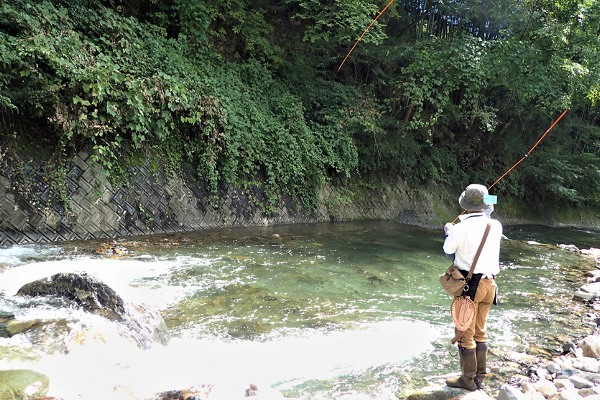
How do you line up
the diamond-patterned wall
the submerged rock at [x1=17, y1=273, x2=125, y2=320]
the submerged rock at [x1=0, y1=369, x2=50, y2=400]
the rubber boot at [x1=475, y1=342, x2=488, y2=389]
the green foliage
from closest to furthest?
the submerged rock at [x1=0, y1=369, x2=50, y2=400] < the rubber boot at [x1=475, y1=342, x2=488, y2=389] < the submerged rock at [x1=17, y1=273, x2=125, y2=320] < the diamond-patterned wall < the green foliage

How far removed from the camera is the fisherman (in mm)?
3223

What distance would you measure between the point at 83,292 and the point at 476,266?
3565mm

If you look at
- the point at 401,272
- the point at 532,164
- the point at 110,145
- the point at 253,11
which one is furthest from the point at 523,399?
the point at 532,164

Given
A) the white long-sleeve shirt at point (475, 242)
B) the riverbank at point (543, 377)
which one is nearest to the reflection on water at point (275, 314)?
the riverbank at point (543, 377)

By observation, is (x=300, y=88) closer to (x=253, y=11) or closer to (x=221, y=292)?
(x=253, y=11)

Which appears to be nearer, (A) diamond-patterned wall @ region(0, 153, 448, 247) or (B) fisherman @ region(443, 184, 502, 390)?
(B) fisherman @ region(443, 184, 502, 390)

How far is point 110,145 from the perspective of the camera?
7.26m

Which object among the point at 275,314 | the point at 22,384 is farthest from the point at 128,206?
the point at 22,384

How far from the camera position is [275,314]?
4539 millimetres

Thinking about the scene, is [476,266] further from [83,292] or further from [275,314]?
[83,292]

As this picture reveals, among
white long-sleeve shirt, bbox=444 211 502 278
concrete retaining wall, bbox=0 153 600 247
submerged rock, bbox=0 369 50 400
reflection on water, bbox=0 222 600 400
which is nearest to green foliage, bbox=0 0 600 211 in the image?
concrete retaining wall, bbox=0 153 600 247

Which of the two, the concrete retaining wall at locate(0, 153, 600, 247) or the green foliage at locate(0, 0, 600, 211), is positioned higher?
the green foliage at locate(0, 0, 600, 211)

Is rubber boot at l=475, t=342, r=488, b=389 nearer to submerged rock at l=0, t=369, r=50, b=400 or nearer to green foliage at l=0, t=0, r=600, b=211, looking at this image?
submerged rock at l=0, t=369, r=50, b=400

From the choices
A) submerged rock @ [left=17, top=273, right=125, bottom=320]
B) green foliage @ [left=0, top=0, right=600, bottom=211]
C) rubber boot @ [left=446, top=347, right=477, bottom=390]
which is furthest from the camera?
green foliage @ [left=0, top=0, right=600, bottom=211]
